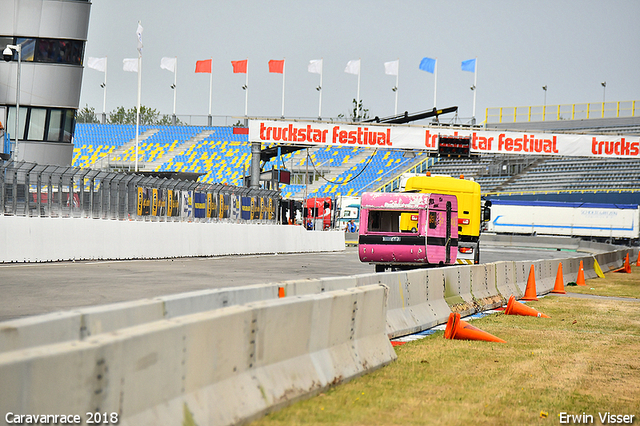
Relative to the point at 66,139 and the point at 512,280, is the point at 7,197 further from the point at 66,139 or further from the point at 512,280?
the point at 66,139

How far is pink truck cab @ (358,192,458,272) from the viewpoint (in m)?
23.6

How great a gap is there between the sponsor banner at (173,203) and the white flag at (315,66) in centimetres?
4262

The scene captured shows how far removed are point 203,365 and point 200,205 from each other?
2602 cm

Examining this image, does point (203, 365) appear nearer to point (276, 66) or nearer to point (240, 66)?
point (276, 66)

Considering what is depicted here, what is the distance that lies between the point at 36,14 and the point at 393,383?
121 feet

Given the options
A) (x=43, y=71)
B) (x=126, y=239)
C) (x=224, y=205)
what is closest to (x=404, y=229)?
(x=126, y=239)

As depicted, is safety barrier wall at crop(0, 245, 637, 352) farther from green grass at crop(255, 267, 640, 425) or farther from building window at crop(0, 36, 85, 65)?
building window at crop(0, 36, 85, 65)

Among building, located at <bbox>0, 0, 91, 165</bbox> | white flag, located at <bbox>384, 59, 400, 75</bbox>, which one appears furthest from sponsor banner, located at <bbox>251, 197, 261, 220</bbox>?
white flag, located at <bbox>384, 59, 400, 75</bbox>

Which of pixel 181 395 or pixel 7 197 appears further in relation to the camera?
pixel 7 197

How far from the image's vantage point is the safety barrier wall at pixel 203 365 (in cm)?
420

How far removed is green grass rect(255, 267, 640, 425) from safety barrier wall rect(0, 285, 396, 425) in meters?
0.24

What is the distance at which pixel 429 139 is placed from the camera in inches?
1909

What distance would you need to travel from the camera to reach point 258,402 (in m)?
6.27

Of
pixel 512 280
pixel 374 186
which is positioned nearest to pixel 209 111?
pixel 374 186
